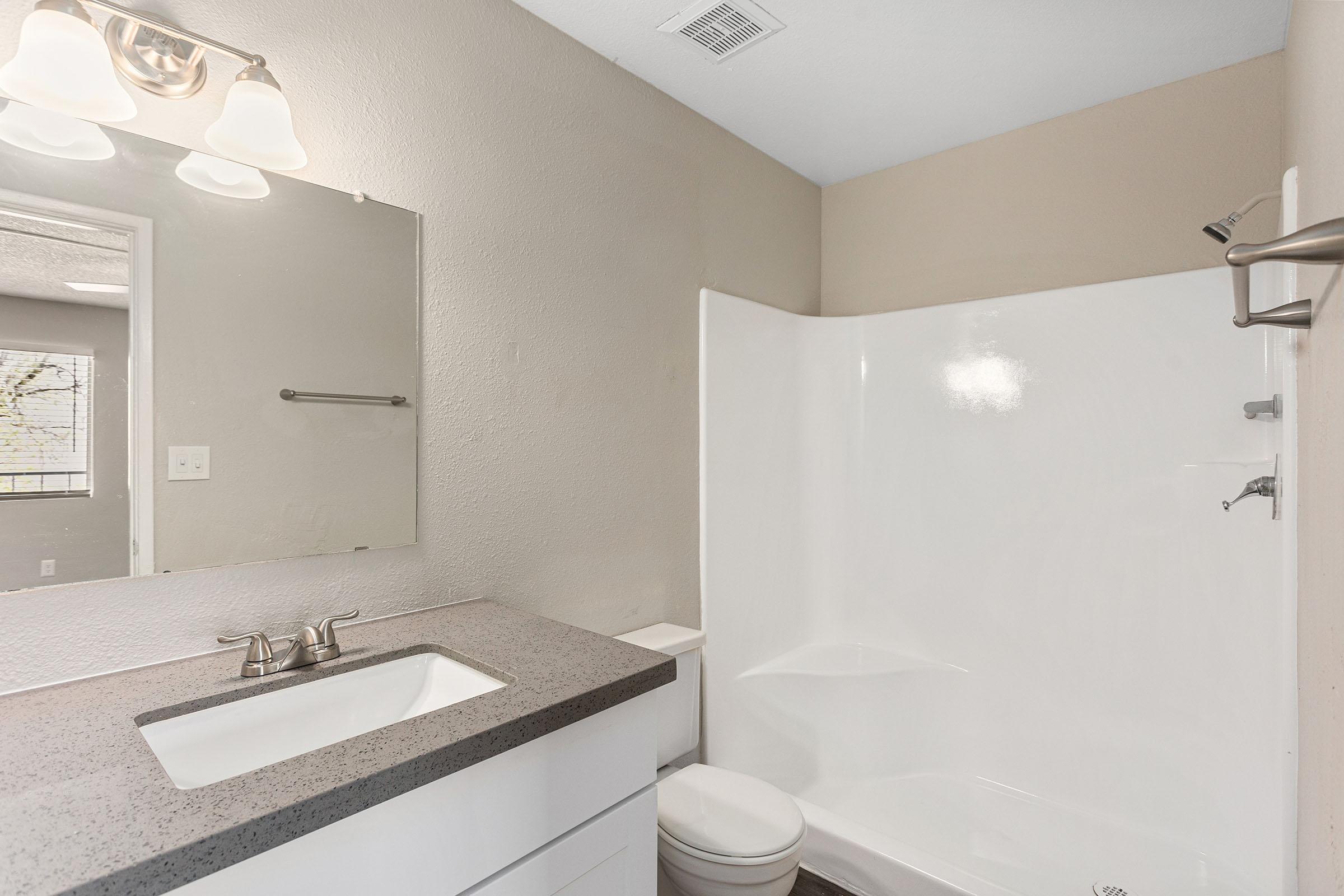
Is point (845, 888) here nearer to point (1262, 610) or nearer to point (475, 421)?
point (1262, 610)

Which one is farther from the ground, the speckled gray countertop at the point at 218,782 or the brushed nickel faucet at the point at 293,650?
the brushed nickel faucet at the point at 293,650

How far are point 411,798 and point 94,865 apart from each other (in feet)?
1.03

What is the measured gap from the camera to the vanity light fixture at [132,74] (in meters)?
1.06

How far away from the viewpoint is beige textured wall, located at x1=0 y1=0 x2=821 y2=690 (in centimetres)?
126

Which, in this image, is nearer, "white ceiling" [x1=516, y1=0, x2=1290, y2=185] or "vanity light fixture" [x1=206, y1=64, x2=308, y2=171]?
"vanity light fixture" [x1=206, y1=64, x2=308, y2=171]

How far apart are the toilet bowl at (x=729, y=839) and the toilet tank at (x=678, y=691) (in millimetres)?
167

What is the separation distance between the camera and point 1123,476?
217 cm

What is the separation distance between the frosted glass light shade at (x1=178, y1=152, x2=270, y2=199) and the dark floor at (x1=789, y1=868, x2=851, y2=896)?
2121 millimetres

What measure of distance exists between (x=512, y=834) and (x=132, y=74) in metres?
1.36

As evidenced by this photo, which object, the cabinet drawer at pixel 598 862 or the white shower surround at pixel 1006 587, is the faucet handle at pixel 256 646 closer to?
the cabinet drawer at pixel 598 862

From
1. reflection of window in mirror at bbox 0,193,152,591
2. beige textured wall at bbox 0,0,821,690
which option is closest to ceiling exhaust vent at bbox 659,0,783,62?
beige textured wall at bbox 0,0,821,690

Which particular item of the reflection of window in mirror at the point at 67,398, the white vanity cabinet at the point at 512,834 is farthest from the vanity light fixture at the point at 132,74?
the white vanity cabinet at the point at 512,834

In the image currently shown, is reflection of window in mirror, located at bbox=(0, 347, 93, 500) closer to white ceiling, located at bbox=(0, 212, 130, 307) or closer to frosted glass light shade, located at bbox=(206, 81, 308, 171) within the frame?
white ceiling, located at bbox=(0, 212, 130, 307)

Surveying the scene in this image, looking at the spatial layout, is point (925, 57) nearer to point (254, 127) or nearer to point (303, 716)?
point (254, 127)
